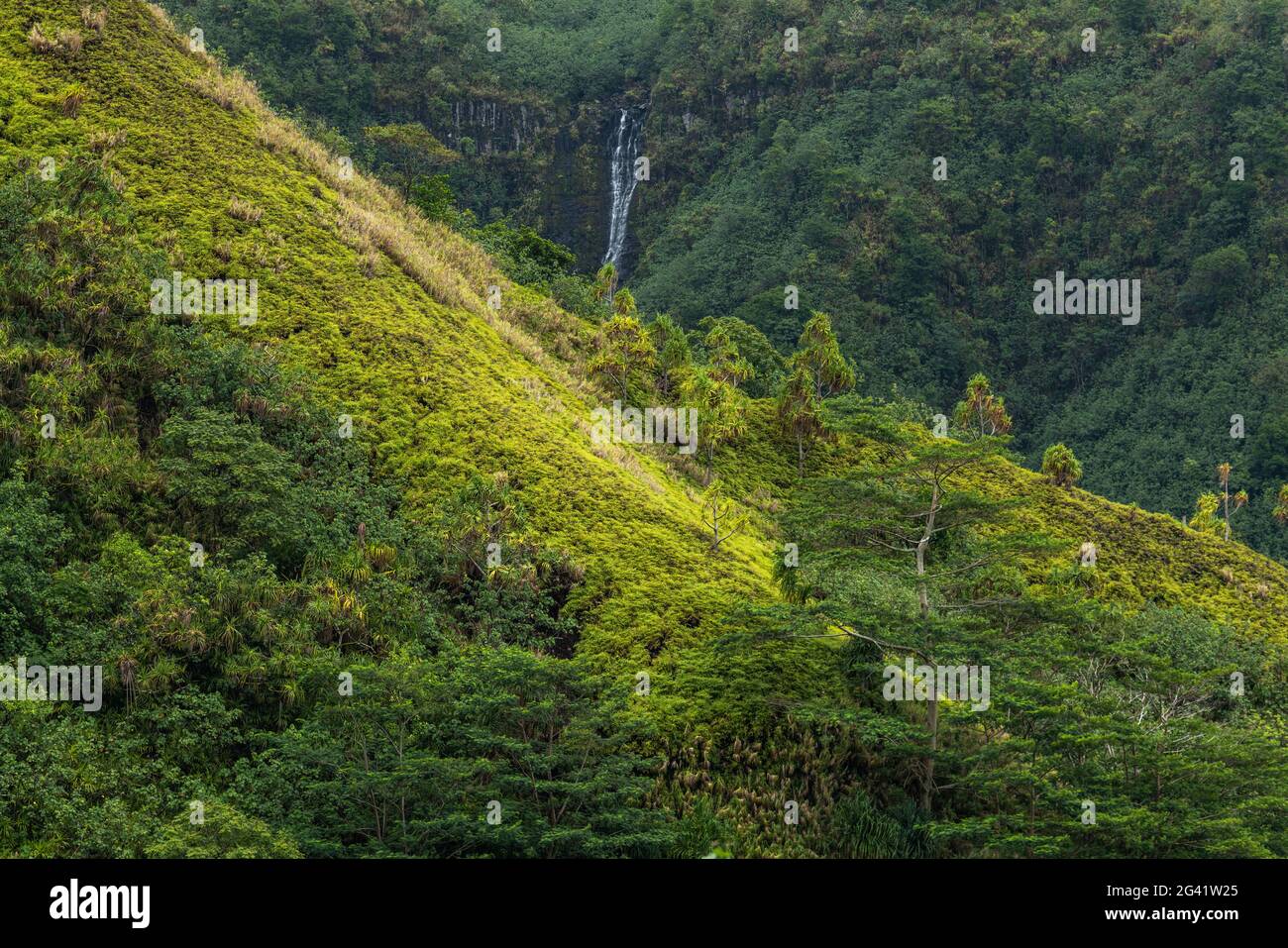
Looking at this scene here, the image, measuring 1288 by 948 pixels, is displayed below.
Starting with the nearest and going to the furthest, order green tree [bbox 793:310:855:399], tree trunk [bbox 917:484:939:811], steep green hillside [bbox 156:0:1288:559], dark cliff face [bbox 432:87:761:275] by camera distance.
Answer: tree trunk [bbox 917:484:939:811]
green tree [bbox 793:310:855:399]
steep green hillside [bbox 156:0:1288:559]
dark cliff face [bbox 432:87:761:275]

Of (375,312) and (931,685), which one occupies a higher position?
(375,312)

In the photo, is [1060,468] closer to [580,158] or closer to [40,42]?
[40,42]

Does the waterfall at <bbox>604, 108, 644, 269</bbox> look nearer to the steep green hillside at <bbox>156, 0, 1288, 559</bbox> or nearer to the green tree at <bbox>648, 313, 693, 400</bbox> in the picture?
the steep green hillside at <bbox>156, 0, 1288, 559</bbox>

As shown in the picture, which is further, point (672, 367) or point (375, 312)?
point (672, 367)

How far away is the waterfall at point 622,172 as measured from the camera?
11469 cm

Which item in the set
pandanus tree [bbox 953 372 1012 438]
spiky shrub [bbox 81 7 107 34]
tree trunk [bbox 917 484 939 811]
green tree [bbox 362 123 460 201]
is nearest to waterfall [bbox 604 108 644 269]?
green tree [bbox 362 123 460 201]

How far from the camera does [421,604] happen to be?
63.4ft

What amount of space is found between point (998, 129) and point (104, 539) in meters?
95.2

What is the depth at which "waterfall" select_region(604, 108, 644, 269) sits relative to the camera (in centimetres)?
11469

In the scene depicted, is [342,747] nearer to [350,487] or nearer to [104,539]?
[104,539]

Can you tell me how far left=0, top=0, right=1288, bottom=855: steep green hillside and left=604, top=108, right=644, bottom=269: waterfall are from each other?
86786 mm

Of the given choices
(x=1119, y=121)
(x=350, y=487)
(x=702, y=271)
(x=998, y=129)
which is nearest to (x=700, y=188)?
(x=702, y=271)

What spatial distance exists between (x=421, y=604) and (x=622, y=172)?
347 feet

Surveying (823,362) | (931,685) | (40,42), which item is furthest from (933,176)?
(931,685)
